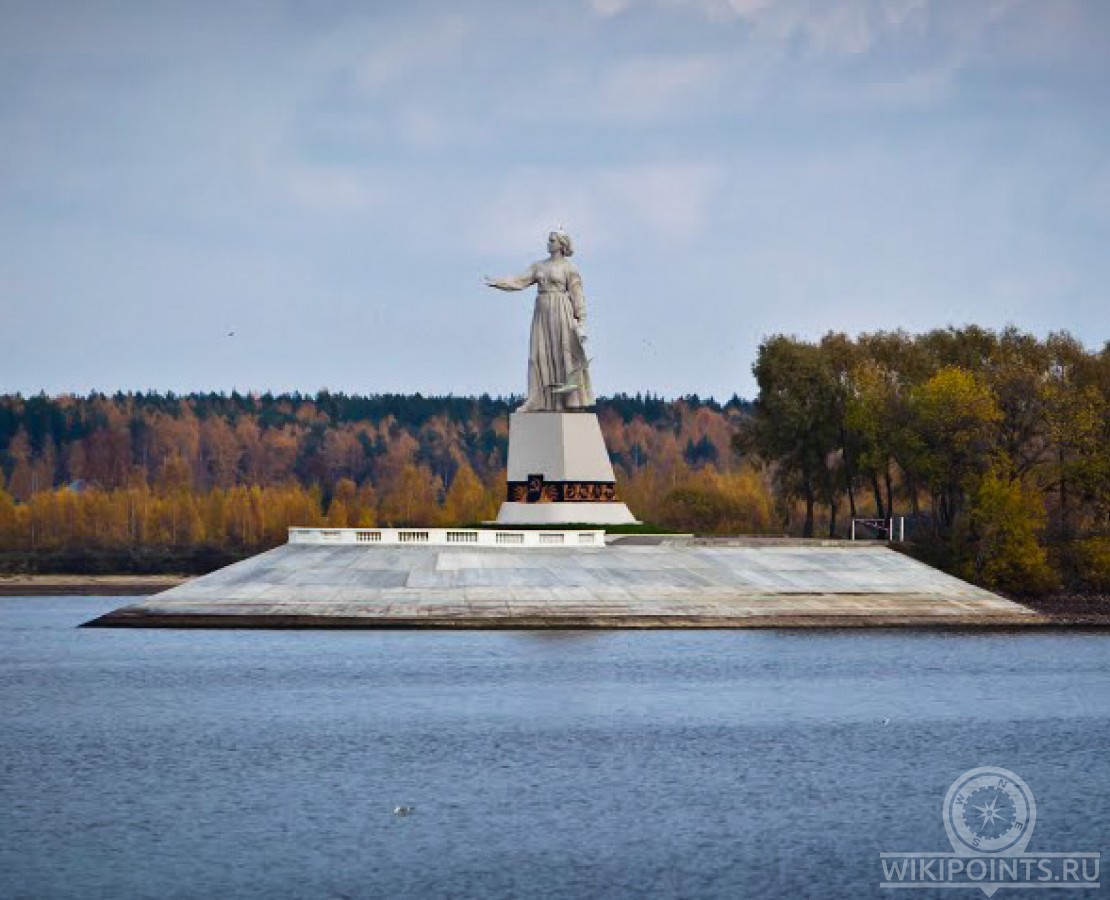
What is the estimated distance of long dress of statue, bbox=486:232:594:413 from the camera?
3871 inches

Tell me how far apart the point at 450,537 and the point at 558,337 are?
12.1 metres

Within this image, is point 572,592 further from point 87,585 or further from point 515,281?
point 87,585

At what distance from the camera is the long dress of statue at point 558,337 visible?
3871 inches

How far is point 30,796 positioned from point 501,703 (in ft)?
53.4

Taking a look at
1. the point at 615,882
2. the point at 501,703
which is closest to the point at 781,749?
the point at 501,703

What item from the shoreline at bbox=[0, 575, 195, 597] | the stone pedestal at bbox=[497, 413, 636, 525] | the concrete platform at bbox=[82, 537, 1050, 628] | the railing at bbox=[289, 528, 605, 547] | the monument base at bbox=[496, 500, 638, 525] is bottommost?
the shoreline at bbox=[0, 575, 195, 597]

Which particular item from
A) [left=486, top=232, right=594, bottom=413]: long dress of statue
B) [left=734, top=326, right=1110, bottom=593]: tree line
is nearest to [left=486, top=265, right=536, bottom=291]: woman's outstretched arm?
[left=486, top=232, right=594, bottom=413]: long dress of statue

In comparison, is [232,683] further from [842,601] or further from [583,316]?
[583,316]

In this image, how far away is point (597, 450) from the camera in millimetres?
98125

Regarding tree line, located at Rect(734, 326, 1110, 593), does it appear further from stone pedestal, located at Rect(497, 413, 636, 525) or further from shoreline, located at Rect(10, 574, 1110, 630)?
stone pedestal, located at Rect(497, 413, 636, 525)

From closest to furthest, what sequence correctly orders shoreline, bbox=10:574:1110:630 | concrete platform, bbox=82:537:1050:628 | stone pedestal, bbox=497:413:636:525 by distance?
shoreline, bbox=10:574:1110:630
concrete platform, bbox=82:537:1050:628
stone pedestal, bbox=497:413:636:525

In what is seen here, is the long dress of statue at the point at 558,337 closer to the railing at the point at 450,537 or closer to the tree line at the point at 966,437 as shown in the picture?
the railing at the point at 450,537

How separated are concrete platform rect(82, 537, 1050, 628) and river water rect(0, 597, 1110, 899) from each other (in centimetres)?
205

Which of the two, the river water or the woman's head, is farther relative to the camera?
the woman's head
